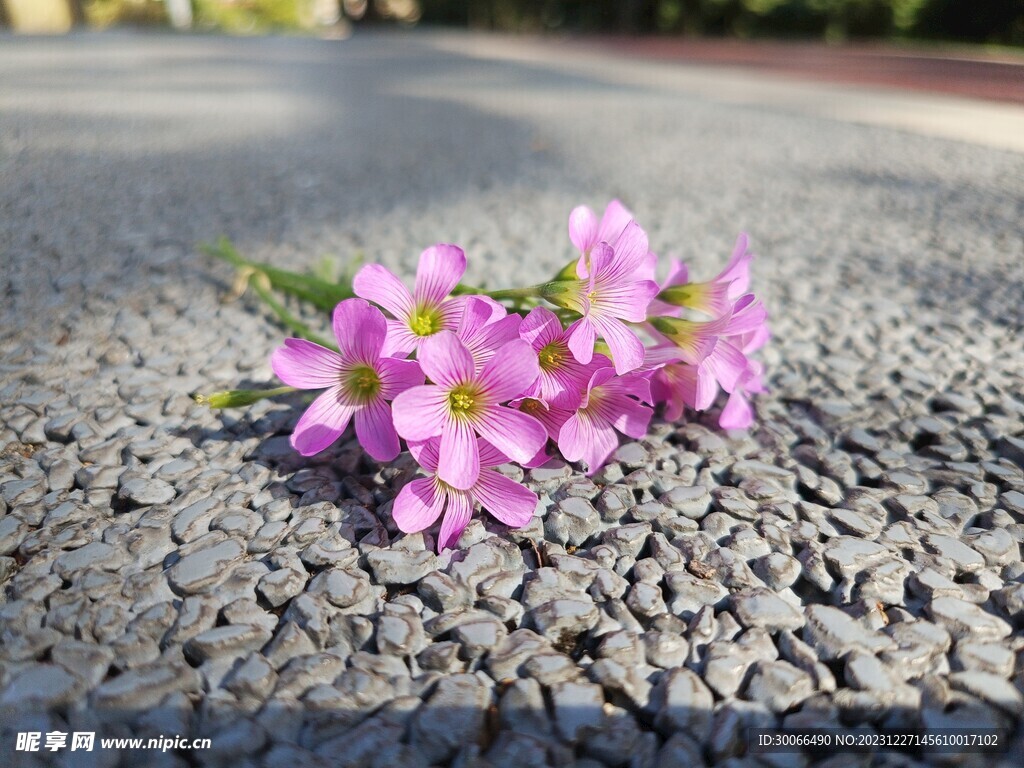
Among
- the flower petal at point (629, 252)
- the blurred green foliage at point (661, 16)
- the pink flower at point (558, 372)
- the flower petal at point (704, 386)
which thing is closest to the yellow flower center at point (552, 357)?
the pink flower at point (558, 372)

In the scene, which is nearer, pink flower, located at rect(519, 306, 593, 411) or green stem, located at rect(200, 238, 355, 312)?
pink flower, located at rect(519, 306, 593, 411)

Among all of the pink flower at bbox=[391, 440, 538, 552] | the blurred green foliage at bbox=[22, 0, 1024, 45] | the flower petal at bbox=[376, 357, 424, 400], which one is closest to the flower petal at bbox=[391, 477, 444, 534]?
the pink flower at bbox=[391, 440, 538, 552]

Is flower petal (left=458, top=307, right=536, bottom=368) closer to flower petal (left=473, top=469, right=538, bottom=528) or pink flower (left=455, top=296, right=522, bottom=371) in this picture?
pink flower (left=455, top=296, right=522, bottom=371)

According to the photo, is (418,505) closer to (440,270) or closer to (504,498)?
(504,498)

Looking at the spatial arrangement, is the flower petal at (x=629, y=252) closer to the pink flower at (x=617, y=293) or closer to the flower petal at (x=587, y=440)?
the pink flower at (x=617, y=293)

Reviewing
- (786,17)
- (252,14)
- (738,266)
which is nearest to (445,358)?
(738,266)
